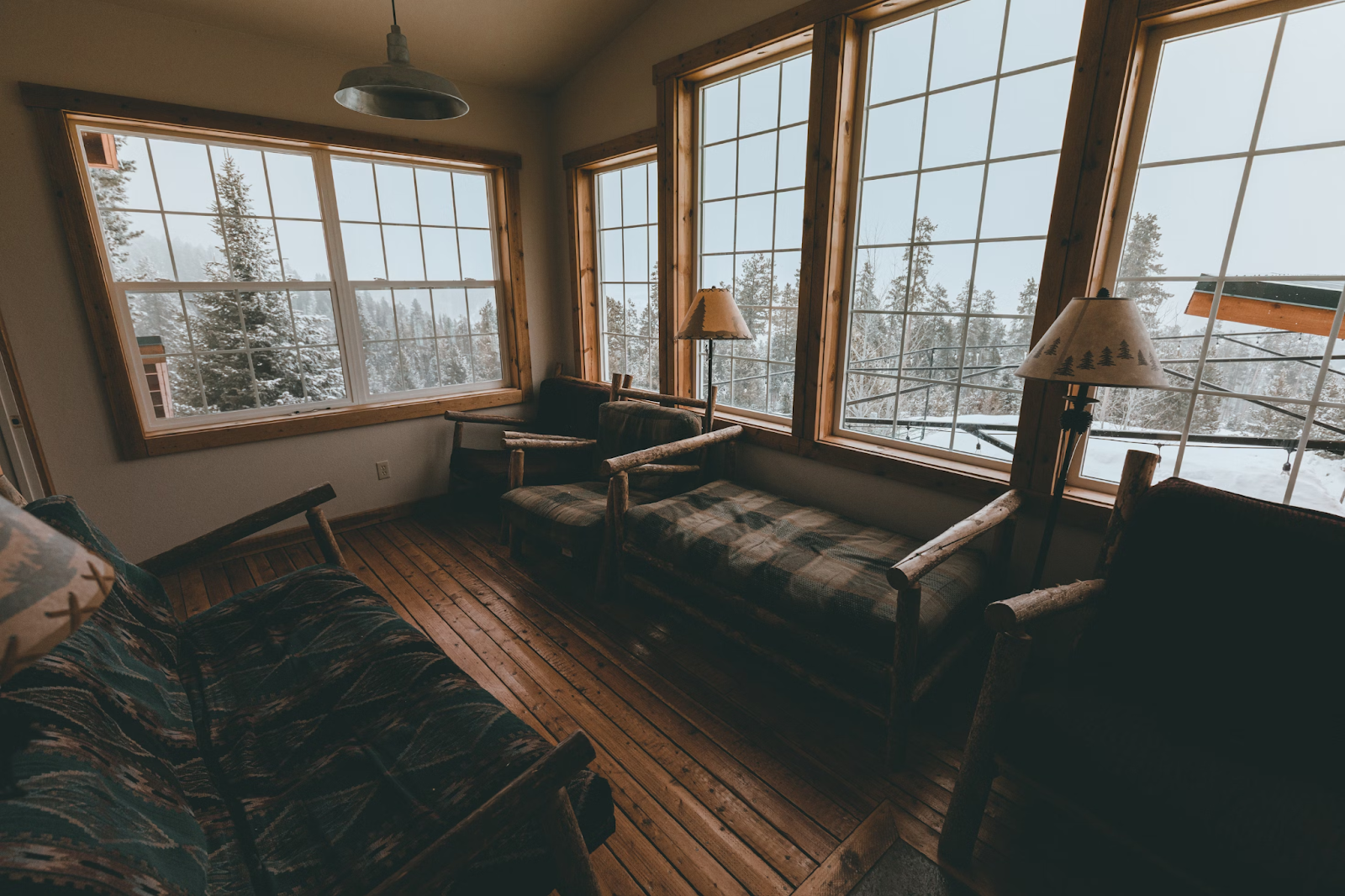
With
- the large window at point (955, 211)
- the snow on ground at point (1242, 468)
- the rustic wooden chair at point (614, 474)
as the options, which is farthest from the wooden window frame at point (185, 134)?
the snow on ground at point (1242, 468)

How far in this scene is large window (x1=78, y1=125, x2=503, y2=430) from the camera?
2.79 meters

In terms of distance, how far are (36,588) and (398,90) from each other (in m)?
2.22

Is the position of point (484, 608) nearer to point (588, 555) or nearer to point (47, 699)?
point (588, 555)

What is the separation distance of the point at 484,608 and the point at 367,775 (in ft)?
4.77

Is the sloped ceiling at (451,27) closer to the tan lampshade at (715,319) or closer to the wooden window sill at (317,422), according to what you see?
the tan lampshade at (715,319)

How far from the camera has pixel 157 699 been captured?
4.17 feet

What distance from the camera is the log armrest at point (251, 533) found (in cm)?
173

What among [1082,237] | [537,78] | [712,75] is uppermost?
[537,78]

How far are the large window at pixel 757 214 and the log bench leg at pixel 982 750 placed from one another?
1.66m

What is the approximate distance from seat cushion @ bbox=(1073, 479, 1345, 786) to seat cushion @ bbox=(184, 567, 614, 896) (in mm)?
1338

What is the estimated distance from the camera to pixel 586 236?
393 cm

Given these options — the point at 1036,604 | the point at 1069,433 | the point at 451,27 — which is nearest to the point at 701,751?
the point at 1036,604

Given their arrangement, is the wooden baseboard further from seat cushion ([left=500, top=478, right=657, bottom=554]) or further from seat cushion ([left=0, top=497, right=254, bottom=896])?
seat cushion ([left=0, top=497, right=254, bottom=896])

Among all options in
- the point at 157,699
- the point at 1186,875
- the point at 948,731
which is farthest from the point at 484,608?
the point at 1186,875
